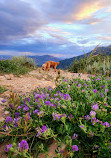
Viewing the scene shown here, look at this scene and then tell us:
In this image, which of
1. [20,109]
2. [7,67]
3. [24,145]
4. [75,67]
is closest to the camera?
[24,145]

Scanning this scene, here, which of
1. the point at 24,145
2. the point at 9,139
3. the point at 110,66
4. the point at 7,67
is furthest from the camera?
the point at 110,66

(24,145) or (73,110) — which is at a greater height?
(73,110)

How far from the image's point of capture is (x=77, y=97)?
8.35 ft

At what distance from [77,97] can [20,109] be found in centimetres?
100

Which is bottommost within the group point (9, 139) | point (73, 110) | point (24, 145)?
point (9, 139)

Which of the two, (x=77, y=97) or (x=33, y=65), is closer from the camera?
(x=77, y=97)

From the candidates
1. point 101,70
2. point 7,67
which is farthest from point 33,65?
point 101,70

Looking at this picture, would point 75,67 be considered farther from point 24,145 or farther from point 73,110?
point 24,145

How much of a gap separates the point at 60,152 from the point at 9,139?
0.92 meters

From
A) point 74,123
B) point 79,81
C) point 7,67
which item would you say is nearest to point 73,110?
point 74,123

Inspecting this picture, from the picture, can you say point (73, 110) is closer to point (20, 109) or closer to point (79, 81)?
point (20, 109)

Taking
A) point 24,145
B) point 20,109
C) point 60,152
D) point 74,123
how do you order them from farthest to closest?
point 20,109 → point 74,123 → point 60,152 → point 24,145

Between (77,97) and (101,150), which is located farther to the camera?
(77,97)

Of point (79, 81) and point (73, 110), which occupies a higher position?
point (79, 81)
